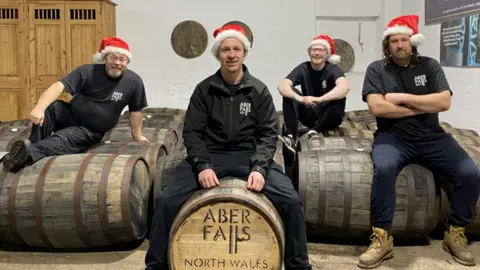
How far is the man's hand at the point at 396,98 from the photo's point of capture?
3.15m

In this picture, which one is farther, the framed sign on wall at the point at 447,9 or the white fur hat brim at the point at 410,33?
the framed sign on wall at the point at 447,9

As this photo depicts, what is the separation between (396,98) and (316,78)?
60.0 inches

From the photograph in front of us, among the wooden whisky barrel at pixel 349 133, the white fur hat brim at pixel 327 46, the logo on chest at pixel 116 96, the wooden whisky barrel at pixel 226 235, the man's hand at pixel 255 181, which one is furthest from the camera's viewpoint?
the white fur hat brim at pixel 327 46

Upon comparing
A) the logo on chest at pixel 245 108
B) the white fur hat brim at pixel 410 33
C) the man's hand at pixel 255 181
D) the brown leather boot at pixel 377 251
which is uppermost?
the white fur hat brim at pixel 410 33

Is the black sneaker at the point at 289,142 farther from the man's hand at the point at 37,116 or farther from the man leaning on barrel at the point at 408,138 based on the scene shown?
the man's hand at the point at 37,116

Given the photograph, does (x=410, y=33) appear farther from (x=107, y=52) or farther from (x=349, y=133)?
(x=107, y=52)

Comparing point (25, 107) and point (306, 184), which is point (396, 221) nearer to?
point (306, 184)

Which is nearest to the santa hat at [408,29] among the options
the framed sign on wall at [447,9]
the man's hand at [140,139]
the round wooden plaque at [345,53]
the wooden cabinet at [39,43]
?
the framed sign on wall at [447,9]

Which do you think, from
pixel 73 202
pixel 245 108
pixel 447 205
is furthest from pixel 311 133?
pixel 73 202

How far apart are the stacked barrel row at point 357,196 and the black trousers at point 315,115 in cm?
116

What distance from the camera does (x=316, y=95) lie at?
4.64m

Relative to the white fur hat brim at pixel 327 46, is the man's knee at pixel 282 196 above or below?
below

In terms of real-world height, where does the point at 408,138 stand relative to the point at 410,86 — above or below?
below

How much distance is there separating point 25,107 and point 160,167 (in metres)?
3.84
